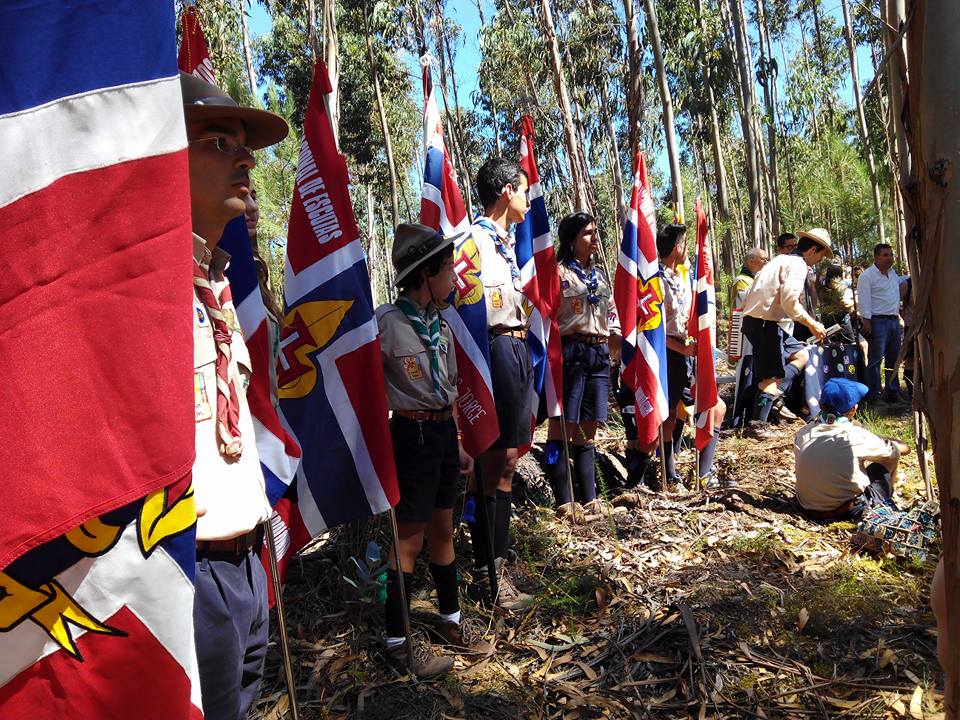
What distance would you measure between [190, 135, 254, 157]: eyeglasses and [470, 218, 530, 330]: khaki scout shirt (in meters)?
2.49

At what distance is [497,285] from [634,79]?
4.73m

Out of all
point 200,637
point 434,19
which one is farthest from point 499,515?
point 434,19

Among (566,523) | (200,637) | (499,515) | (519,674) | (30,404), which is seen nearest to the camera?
(30,404)

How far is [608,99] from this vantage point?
30.0m

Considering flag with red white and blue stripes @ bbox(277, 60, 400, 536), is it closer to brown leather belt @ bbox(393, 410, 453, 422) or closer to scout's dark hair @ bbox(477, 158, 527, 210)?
brown leather belt @ bbox(393, 410, 453, 422)

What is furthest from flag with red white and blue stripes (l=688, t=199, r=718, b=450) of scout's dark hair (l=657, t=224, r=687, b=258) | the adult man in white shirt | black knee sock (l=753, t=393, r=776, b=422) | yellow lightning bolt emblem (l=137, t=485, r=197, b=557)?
yellow lightning bolt emblem (l=137, t=485, r=197, b=557)

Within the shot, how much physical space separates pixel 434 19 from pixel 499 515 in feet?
72.4

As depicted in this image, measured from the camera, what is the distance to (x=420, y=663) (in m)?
3.59

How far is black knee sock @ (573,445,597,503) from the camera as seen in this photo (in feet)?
18.7

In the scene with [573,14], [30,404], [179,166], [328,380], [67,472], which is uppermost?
[573,14]

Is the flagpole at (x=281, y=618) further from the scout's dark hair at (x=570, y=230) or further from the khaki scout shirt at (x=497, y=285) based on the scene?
the scout's dark hair at (x=570, y=230)

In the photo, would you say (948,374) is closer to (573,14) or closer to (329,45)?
(329,45)

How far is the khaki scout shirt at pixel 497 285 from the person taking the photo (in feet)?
14.6

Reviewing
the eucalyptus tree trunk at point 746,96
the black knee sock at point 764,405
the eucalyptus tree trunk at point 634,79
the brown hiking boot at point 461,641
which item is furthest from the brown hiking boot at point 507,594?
the eucalyptus tree trunk at point 746,96
